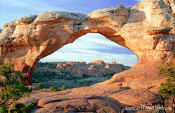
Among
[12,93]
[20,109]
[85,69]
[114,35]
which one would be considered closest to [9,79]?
[12,93]

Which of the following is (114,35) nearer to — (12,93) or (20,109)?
(12,93)

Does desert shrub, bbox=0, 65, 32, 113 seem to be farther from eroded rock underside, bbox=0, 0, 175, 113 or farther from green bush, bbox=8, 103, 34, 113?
eroded rock underside, bbox=0, 0, 175, 113

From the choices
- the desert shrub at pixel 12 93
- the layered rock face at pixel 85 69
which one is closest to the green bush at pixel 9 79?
the desert shrub at pixel 12 93

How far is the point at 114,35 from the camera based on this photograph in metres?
21.7

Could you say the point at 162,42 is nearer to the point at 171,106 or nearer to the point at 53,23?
the point at 171,106

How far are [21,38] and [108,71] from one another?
35276mm

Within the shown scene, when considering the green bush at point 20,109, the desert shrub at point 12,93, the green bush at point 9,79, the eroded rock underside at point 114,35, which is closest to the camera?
the green bush at point 20,109

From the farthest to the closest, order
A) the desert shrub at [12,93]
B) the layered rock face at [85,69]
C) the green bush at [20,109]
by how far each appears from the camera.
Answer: the layered rock face at [85,69] < the desert shrub at [12,93] < the green bush at [20,109]

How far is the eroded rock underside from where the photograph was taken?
1717 centimetres

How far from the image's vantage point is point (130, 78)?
1683 cm

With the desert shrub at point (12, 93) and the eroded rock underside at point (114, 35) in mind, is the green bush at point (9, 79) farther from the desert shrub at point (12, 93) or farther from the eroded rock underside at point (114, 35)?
the eroded rock underside at point (114, 35)

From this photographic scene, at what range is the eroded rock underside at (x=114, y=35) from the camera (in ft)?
56.3

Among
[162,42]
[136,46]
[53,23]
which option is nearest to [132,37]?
[136,46]

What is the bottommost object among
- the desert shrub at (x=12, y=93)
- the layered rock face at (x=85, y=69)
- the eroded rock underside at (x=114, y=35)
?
the layered rock face at (x=85, y=69)
